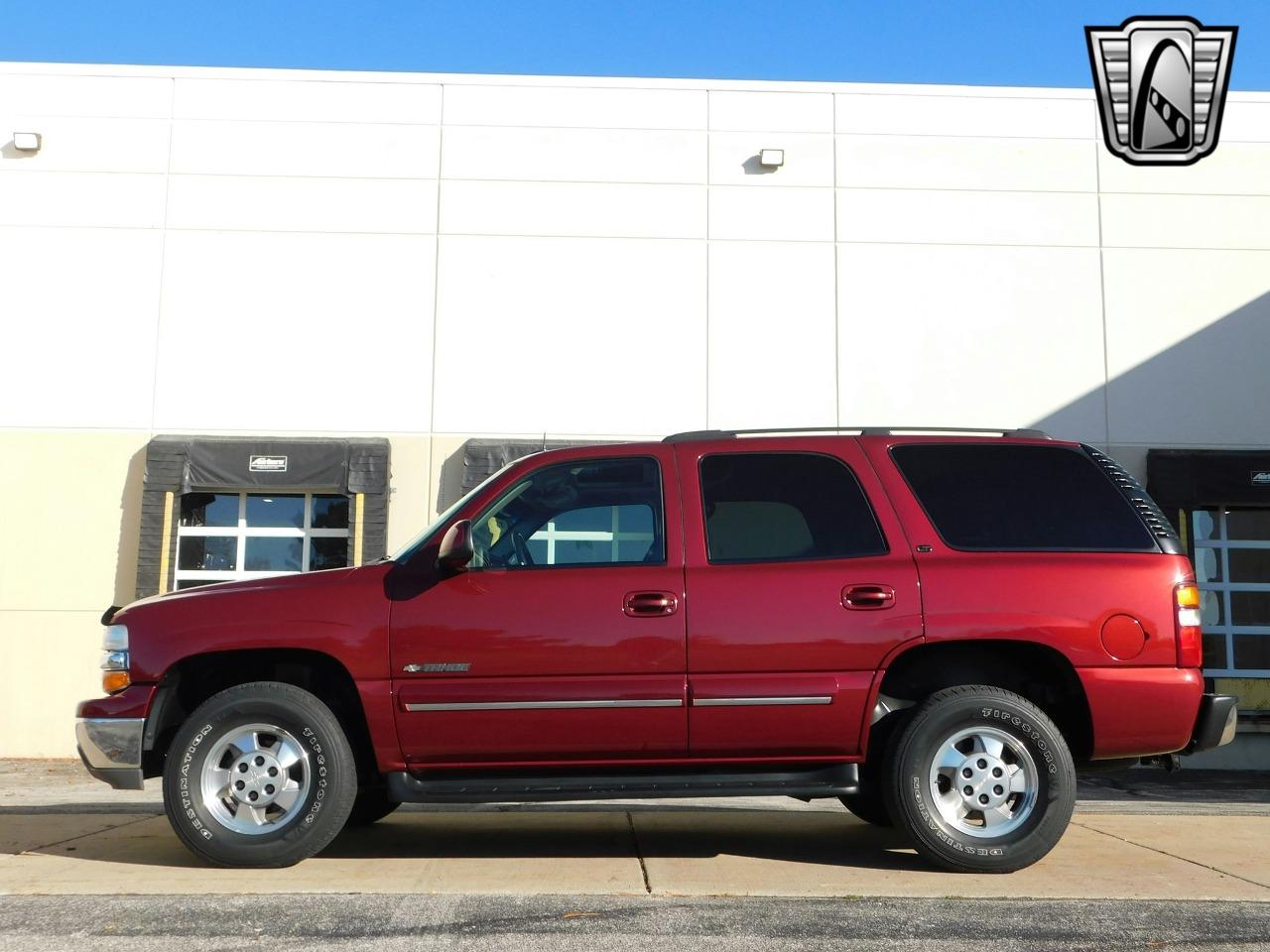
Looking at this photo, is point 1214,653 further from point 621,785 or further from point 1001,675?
point 621,785

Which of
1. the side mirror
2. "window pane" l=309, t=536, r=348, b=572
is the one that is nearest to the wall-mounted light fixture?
"window pane" l=309, t=536, r=348, b=572

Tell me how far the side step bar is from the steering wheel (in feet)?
3.11

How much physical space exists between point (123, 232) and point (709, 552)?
33.4ft

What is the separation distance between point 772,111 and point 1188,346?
5.24 m

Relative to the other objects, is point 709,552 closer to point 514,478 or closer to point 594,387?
point 514,478

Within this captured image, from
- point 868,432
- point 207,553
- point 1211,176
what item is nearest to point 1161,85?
point 1211,176

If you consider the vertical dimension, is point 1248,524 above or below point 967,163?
below

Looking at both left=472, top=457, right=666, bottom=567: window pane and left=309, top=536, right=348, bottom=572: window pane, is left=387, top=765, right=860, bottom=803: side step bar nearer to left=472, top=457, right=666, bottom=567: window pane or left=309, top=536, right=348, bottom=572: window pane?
left=472, top=457, right=666, bottom=567: window pane

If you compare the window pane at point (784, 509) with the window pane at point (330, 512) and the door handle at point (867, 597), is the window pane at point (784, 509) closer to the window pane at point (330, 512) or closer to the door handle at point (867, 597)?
the door handle at point (867, 597)

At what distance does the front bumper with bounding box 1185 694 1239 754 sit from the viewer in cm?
536

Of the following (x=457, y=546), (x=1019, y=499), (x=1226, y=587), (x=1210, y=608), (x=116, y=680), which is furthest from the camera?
(x=1226, y=587)

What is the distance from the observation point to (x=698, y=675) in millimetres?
5379

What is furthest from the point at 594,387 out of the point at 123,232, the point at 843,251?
the point at 123,232

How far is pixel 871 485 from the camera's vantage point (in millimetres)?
5703
